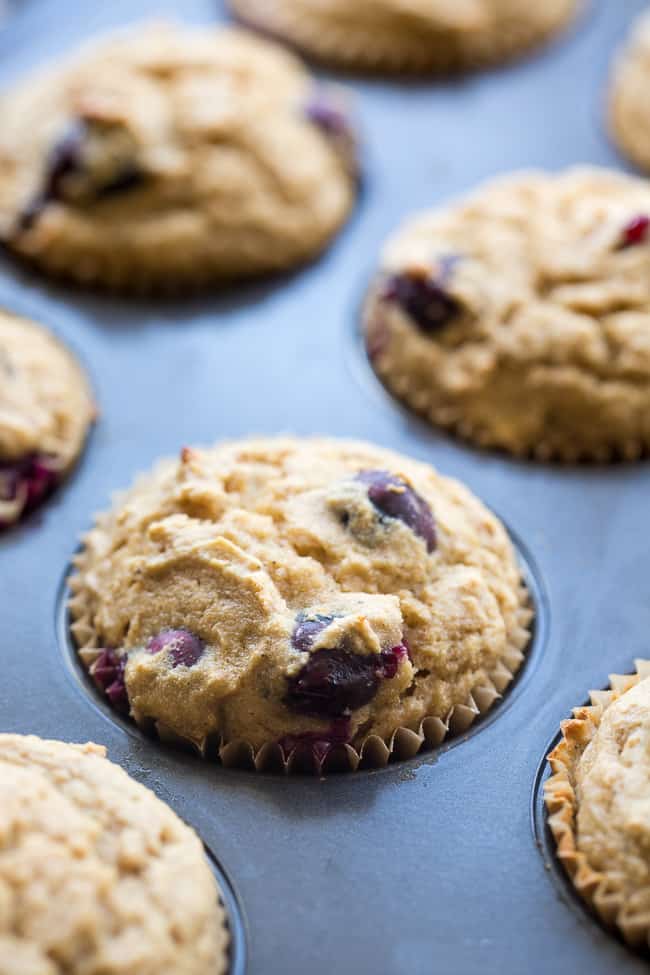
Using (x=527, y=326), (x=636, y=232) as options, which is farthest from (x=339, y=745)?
(x=636, y=232)

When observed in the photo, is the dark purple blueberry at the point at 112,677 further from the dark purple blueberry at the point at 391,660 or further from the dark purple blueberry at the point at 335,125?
the dark purple blueberry at the point at 335,125

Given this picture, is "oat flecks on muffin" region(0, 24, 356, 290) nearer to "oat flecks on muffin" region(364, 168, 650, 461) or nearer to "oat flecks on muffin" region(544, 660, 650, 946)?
"oat flecks on muffin" region(364, 168, 650, 461)

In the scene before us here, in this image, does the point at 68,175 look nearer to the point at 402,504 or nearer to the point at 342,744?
the point at 402,504

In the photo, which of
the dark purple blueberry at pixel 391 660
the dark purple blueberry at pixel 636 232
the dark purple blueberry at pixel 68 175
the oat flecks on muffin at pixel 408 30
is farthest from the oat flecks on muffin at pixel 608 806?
the oat flecks on muffin at pixel 408 30

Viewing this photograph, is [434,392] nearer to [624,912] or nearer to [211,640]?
[211,640]

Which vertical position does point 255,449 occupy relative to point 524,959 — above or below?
above

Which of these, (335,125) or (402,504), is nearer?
(402,504)

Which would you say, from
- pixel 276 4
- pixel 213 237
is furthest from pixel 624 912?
pixel 276 4
